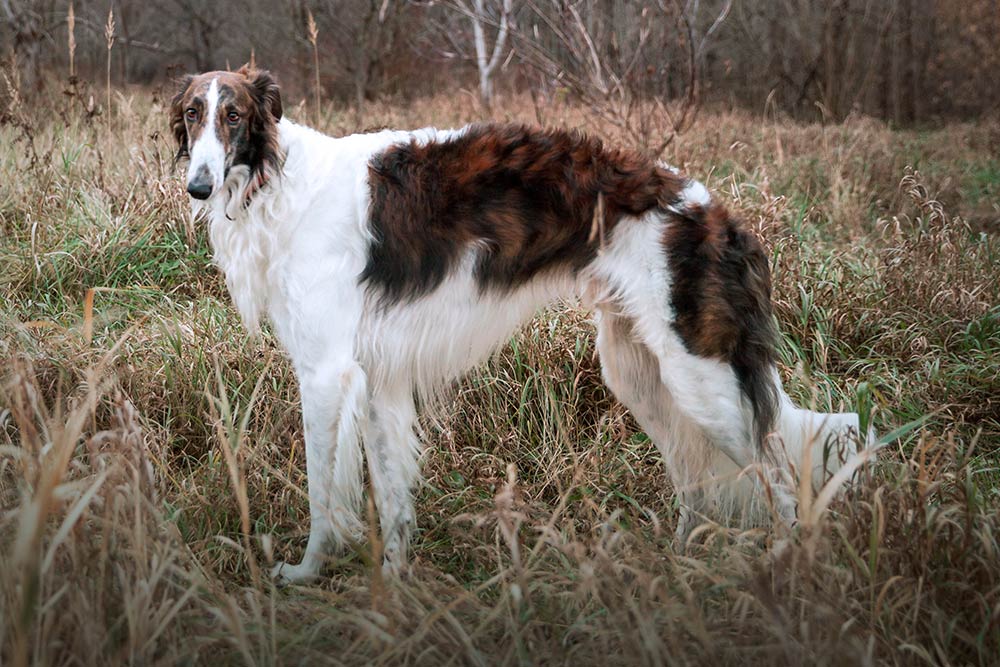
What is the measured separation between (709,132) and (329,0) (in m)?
9.41

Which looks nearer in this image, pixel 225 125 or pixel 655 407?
pixel 225 125

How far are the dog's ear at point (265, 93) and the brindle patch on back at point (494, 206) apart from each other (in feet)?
1.19

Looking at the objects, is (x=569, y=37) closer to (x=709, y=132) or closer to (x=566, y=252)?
(x=709, y=132)

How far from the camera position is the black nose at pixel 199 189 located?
2549 mm

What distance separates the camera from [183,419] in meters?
3.47

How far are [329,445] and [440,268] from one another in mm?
669

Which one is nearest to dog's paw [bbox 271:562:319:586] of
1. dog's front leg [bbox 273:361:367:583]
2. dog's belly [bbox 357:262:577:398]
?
dog's front leg [bbox 273:361:367:583]

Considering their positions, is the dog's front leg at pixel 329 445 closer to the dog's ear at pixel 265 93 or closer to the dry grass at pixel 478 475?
the dry grass at pixel 478 475

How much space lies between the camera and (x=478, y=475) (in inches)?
130

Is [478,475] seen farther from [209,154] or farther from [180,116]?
[180,116]

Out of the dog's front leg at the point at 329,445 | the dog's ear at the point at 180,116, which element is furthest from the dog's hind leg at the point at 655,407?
the dog's ear at the point at 180,116

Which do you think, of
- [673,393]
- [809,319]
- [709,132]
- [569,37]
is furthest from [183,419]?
[709,132]

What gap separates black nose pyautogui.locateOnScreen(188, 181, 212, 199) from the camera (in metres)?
2.55

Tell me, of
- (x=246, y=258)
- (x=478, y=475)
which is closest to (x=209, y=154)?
(x=246, y=258)
